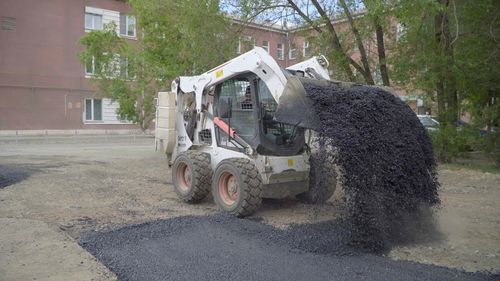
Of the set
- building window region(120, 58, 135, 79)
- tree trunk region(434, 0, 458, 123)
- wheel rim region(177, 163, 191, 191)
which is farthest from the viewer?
building window region(120, 58, 135, 79)

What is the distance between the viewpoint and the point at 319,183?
6617 mm

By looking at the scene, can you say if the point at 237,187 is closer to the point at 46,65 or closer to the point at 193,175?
the point at 193,175

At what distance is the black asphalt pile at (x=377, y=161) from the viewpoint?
5648 mm

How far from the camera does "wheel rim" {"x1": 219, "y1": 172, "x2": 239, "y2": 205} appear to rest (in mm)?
7330

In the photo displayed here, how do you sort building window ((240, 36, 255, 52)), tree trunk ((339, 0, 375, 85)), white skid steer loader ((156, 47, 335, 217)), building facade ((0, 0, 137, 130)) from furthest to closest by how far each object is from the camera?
building facade ((0, 0, 137, 130)) → building window ((240, 36, 255, 52)) → tree trunk ((339, 0, 375, 85)) → white skid steer loader ((156, 47, 335, 217))

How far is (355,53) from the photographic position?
14.8 m

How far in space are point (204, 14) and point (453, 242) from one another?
346 inches

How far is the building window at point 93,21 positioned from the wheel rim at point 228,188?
87.7 ft

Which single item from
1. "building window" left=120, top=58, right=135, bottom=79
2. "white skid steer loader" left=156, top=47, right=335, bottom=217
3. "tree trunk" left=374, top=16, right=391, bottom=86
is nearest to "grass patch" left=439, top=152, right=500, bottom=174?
"tree trunk" left=374, top=16, right=391, bottom=86

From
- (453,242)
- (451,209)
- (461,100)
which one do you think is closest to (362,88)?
(453,242)

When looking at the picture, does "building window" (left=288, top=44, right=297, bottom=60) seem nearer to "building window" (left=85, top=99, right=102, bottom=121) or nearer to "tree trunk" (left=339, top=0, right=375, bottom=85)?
"tree trunk" (left=339, top=0, right=375, bottom=85)

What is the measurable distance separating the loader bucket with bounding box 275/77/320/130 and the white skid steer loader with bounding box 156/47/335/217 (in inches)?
0.5

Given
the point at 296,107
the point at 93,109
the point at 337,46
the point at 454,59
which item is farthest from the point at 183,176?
the point at 93,109

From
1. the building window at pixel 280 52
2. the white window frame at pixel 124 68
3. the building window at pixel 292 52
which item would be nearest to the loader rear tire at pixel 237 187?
the building window at pixel 292 52
